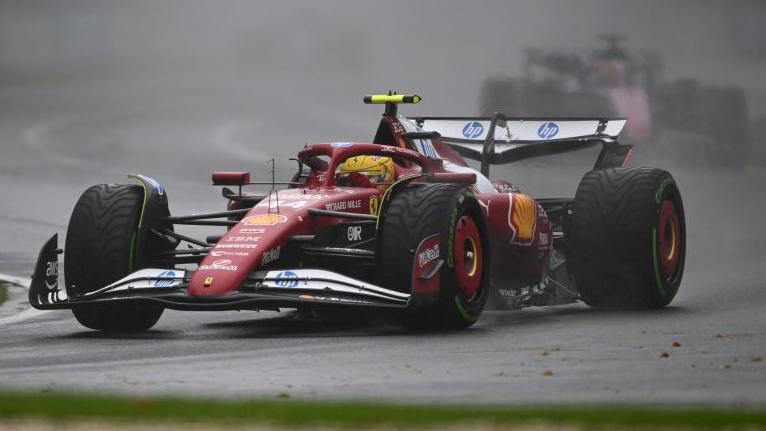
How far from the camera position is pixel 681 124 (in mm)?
26016

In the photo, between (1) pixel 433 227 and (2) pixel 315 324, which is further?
(2) pixel 315 324

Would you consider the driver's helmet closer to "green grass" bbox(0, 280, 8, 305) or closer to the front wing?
the front wing

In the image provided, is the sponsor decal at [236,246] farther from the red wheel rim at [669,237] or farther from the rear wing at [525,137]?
the rear wing at [525,137]

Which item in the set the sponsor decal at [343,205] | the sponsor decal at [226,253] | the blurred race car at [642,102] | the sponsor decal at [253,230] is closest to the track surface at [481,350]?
the sponsor decal at [226,253]

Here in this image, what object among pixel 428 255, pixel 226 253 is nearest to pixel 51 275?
pixel 226 253

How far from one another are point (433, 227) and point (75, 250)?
105 inches

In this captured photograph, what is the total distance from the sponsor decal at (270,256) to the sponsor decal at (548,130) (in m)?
5.04

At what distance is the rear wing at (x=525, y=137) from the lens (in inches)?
627

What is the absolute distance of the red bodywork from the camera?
11.5 meters

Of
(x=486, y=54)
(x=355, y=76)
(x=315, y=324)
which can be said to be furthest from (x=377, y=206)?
(x=355, y=76)

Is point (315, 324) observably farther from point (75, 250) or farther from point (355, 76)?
point (355, 76)

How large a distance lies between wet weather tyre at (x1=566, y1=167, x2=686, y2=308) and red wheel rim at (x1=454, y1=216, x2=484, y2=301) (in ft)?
5.14

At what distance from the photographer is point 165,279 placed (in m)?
11.7

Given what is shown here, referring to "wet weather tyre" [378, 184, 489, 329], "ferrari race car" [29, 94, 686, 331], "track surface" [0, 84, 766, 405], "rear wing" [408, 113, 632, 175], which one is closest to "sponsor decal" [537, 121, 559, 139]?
"rear wing" [408, 113, 632, 175]
